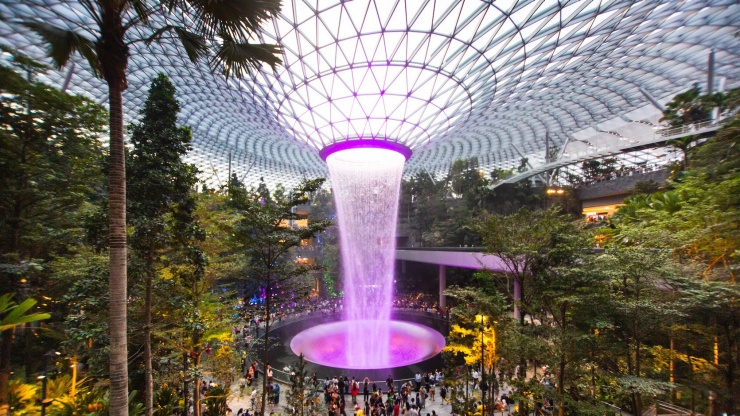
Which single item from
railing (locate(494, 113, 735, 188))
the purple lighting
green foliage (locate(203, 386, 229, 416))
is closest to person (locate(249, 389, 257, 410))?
green foliage (locate(203, 386, 229, 416))

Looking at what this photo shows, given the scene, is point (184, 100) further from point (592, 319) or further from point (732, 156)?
point (732, 156)

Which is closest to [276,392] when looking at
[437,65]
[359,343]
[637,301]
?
[359,343]

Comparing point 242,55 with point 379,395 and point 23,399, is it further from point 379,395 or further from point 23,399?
point 379,395

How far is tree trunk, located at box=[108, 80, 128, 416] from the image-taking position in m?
5.30

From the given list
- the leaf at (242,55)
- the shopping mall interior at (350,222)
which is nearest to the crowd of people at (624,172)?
the shopping mall interior at (350,222)

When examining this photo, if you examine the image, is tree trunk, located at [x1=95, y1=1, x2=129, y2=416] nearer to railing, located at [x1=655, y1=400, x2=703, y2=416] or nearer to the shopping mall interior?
the shopping mall interior

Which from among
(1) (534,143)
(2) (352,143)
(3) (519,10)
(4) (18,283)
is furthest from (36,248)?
(1) (534,143)

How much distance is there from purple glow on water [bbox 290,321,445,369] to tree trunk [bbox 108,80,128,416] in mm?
15909

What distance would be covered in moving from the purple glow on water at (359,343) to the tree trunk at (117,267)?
52.2 feet

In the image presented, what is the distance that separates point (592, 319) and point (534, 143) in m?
47.7

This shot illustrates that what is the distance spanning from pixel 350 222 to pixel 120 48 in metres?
32.8

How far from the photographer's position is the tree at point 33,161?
9.76 m

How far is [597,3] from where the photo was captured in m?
16.9

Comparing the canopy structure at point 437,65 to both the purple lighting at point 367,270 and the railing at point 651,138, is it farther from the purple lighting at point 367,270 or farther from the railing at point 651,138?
the purple lighting at point 367,270
